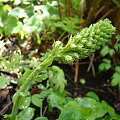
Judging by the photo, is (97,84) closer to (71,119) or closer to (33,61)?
(33,61)

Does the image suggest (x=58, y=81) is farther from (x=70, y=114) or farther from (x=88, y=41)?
(x=88, y=41)

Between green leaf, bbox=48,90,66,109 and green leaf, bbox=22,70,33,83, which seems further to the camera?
green leaf, bbox=48,90,66,109

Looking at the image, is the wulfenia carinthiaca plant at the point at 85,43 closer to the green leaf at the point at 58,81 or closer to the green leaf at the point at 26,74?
the green leaf at the point at 26,74

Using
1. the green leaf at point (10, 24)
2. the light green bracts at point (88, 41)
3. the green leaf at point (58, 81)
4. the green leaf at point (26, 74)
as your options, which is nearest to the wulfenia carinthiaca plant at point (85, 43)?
the light green bracts at point (88, 41)

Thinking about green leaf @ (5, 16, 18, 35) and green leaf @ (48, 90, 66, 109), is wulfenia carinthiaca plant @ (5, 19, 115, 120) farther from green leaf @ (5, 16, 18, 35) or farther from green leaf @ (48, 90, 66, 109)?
green leaf @ (5, 16, 18, 35)

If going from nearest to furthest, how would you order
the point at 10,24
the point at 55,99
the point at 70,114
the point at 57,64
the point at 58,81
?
the point at 70,114 < the point at 55,99 < the point at 58,81 < the point at 10,24 < the point at 57,64

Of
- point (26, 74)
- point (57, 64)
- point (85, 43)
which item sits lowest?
point (57, 64)

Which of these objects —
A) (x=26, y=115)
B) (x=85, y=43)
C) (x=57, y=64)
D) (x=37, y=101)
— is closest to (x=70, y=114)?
(x=26, y=115)

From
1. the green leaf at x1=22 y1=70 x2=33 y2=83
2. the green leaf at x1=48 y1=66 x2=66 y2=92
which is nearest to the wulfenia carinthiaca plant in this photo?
the green leaf at x1=22 y1=70 x2=33 y2=83

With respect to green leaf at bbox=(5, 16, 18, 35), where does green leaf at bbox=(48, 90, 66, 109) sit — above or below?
below
